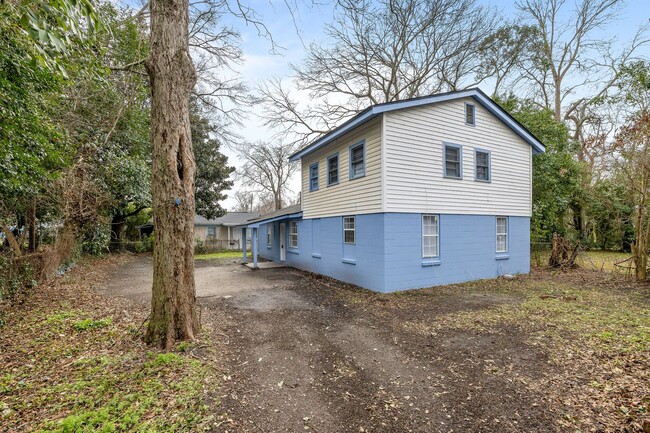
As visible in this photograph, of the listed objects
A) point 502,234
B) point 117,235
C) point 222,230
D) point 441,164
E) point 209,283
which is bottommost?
point 209,283

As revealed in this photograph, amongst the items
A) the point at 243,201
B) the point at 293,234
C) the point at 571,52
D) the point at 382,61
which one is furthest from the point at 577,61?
the point at 243,201

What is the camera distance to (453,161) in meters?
10.5

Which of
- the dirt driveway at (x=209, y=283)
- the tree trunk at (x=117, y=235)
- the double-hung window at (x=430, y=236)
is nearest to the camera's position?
the dirt driveway at (x=209, y=283)

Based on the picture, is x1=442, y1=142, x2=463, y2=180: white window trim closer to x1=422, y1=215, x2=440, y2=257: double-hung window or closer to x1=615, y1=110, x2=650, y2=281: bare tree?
x1=422, y1=215, x2=440, y2=257: double-hung window

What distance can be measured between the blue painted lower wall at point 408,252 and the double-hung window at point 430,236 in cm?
18

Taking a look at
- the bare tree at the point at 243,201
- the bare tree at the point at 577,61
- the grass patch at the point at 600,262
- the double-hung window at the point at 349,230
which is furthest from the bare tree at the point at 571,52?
the bare tree at the point at 243,201

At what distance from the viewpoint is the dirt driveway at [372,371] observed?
3.28 m

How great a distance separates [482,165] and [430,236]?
370cm

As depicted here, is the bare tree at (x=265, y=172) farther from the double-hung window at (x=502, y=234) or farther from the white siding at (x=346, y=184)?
the double-hung window at (x=502, y=234)

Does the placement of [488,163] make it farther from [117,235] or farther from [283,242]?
[117,235]

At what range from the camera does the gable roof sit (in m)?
9.05

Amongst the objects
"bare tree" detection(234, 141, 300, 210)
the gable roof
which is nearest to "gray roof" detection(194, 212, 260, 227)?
"bare tree" detection(234, 141, 300, 210)

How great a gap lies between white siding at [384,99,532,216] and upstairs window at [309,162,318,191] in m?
4.85

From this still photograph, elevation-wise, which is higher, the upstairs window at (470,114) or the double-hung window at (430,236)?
the upstairs window at (470,114)
